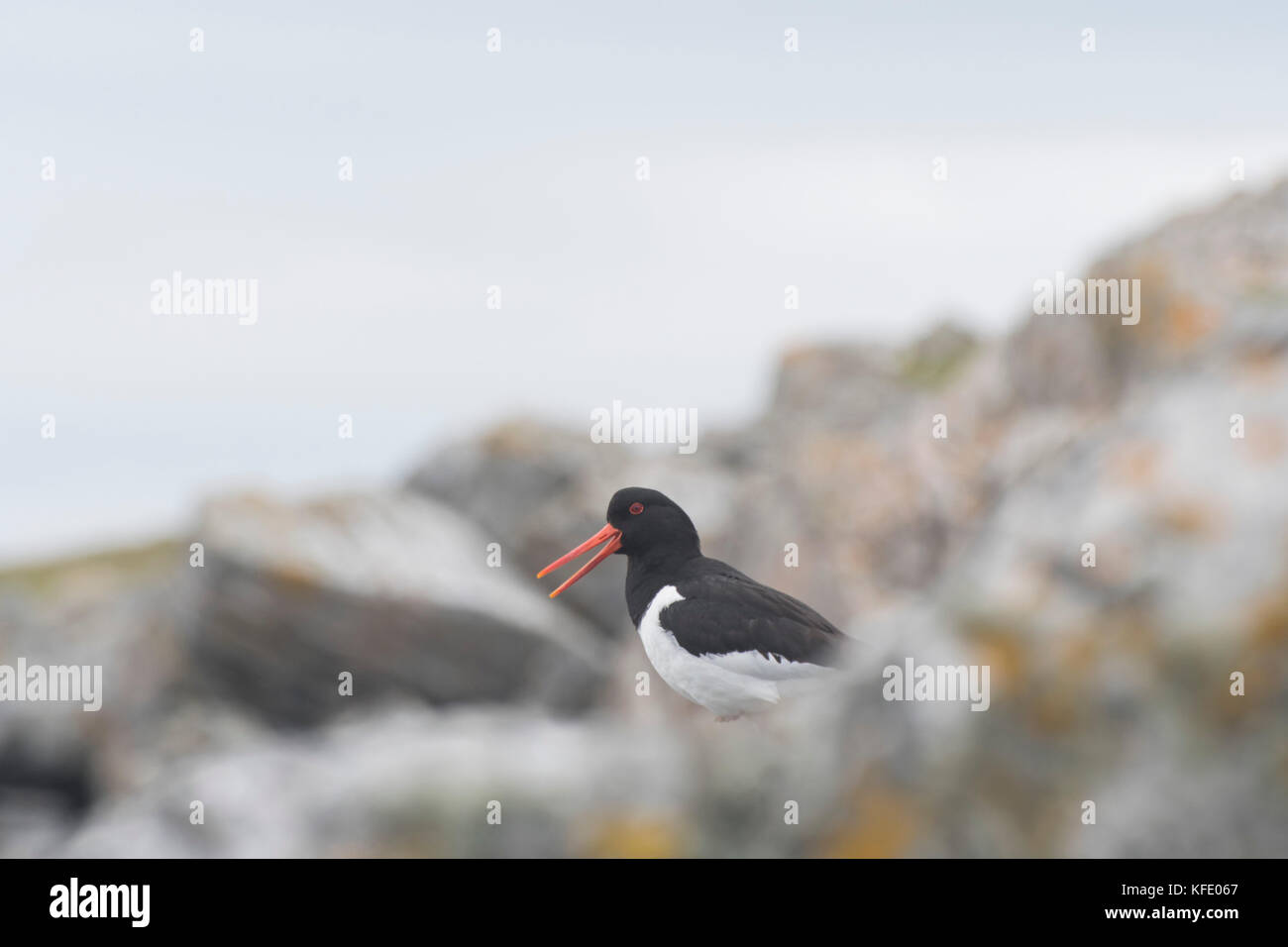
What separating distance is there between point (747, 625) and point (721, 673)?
35 centimetres

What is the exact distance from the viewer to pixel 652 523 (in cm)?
956

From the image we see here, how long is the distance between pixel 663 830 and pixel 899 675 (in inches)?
40.7

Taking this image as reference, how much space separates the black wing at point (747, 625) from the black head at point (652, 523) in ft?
1.98

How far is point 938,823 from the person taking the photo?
14.6ft
